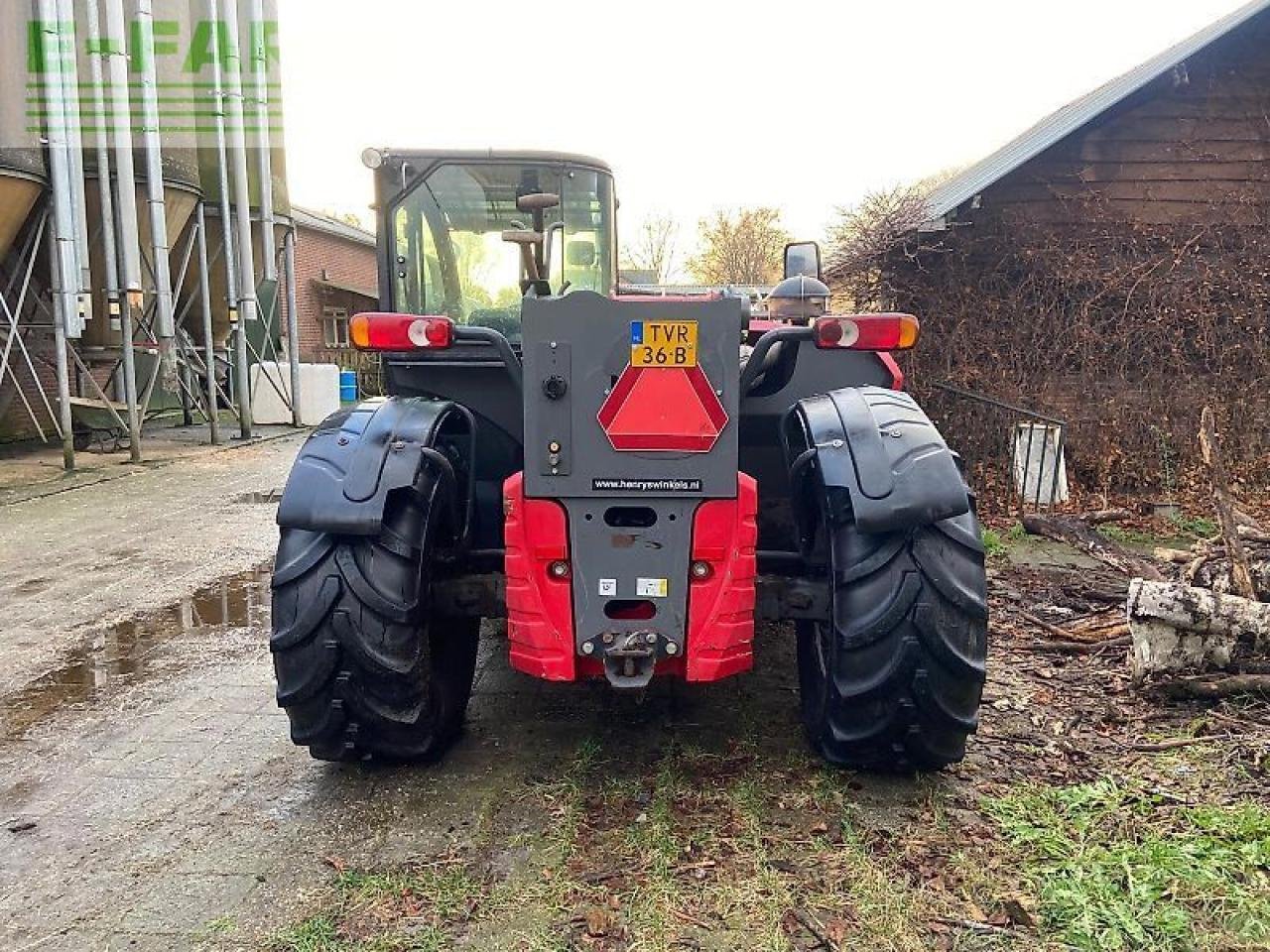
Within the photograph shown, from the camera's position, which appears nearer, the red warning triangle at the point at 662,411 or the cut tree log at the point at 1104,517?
the red warning triangle at the point at 662,411

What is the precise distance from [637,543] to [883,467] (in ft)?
2.45

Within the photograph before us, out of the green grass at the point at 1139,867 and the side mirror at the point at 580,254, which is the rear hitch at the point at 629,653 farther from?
the side mirror at the point at 580,254

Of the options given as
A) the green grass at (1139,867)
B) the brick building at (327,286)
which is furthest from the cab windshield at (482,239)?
the brick building at (327,286)

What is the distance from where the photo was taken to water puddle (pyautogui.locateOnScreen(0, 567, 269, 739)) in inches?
160

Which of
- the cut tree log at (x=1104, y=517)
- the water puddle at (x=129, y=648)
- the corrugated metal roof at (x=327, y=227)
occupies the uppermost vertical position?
the corrugated metal roof at (x=327, y=227)

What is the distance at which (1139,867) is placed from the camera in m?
2.58

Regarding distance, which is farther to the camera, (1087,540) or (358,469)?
(1087,540)

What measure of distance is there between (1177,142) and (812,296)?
6.48 meters

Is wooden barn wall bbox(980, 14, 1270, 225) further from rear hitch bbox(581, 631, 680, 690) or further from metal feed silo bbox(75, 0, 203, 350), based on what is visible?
metal feed silo bbox(75, 0, 203, 350)

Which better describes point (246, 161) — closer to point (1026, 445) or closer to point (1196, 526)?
point (1026, 445)

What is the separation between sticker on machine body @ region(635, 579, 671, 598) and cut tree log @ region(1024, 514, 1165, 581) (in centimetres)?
376

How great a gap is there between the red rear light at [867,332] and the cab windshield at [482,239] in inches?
61.9

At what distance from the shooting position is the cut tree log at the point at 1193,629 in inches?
147

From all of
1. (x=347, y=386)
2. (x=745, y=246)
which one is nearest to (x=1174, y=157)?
(x=347, y=386)
